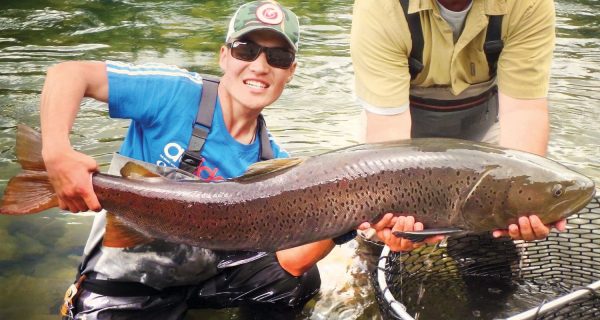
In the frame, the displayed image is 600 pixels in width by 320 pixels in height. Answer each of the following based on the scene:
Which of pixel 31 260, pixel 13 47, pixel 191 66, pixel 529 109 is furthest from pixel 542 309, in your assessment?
pixel 13 47

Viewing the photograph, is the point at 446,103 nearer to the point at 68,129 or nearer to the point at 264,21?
the point at 264,21

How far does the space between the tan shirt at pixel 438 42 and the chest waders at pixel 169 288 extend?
0.68m

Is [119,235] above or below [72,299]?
above

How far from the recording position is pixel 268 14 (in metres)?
3.34

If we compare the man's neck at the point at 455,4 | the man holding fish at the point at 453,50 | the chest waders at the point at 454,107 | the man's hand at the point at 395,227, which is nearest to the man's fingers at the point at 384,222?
the man's hand at the point at 395,227

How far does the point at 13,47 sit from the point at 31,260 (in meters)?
6.02

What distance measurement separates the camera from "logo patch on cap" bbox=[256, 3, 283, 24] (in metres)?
3.32

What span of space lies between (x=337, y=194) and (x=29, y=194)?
4.01ft

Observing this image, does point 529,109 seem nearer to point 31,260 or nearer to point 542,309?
point 542,309

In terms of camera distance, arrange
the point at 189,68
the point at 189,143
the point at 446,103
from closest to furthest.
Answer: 1. the point at 189,143
2. the point at 446,103
3. the point at 189,68

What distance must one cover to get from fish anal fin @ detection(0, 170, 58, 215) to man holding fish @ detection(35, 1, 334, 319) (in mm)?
251

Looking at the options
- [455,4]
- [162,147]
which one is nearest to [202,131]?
[162,147]

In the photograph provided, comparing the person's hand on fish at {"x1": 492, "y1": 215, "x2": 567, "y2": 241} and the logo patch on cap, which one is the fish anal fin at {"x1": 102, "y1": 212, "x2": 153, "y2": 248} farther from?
the person's hand on fish at {"x1": 492, "y1": 215, "x2": 567, "y2": 241}

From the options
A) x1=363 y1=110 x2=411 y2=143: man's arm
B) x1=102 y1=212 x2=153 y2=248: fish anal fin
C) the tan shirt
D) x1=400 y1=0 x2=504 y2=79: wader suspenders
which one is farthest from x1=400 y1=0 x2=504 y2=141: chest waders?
x1=102 y1=212 x2=153 y2=248: fish anal fin
